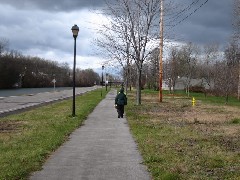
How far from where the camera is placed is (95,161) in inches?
357

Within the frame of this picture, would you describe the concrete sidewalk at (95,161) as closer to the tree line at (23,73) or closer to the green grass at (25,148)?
the green grass at (25,148)

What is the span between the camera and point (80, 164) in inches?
343

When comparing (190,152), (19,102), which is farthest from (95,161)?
(19,102)

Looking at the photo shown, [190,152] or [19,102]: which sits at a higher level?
[190,152]

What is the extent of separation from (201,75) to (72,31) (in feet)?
315

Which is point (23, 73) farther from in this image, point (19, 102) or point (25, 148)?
point (25, 148)

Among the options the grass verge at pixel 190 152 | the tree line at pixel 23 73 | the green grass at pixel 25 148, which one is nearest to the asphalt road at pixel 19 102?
the green grass at pixel 25 148

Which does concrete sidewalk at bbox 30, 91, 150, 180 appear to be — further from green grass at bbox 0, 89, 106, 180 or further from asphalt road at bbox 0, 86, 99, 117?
asphalt road at bbox 0, 86, 99, 117

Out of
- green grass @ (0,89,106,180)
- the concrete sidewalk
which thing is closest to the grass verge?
the concrete sidewalk

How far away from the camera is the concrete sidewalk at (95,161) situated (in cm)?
766

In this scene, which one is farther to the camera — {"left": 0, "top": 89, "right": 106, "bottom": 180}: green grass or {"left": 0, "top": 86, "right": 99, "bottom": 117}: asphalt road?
{"left": 0, "top": 86, "right": 99, "bottom": 117}: asphalt road

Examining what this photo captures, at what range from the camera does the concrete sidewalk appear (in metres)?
7.66

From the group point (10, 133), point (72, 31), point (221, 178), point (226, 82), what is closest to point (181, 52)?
point (226, 82)

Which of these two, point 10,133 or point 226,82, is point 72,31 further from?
point 226,82
